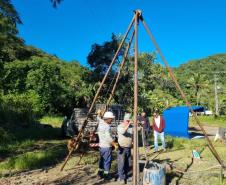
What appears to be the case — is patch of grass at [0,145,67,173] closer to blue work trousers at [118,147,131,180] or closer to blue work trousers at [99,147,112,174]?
blue work trousers at [99,147,112,174]

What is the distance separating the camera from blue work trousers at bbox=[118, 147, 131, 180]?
9.00 meters

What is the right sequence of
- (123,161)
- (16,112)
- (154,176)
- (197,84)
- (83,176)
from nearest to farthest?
(154,176) < (123,161) < (83,176) < (16,112) < (197,84)

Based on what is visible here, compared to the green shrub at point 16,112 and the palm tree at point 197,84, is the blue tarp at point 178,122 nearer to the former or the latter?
the green shrub at point 16,112

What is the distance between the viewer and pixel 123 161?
29.6 feet

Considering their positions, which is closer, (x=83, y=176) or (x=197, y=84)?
(x=83, y=176)

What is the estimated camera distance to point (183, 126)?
20625mm

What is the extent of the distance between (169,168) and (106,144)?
6.15 feet

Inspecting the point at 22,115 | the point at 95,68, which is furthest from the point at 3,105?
the point at 95,68

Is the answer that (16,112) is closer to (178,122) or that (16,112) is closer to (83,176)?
(178,122)

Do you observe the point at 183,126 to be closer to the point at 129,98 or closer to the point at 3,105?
the point at 129,98

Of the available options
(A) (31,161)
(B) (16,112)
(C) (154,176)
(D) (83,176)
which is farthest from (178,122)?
(C) (154,176)

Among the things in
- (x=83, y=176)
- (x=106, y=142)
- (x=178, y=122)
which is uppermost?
(x=178, y=122)

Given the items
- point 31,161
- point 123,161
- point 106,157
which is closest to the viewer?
point 123,161

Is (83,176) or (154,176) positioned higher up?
(154,176)
